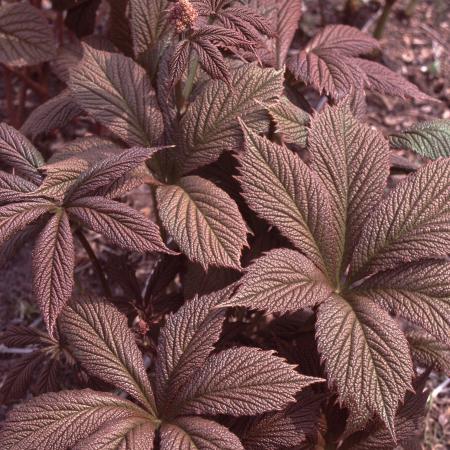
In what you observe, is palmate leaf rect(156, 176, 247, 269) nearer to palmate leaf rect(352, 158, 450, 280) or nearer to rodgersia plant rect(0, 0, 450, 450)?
rodgersia plant rect(0, 0, 450, 450)

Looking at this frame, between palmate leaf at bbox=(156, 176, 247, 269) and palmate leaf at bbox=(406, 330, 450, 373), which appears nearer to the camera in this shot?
palmate leaf at bbox=(156, 176, 247, 269)

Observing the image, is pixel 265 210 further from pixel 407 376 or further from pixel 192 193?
pixel 407 376

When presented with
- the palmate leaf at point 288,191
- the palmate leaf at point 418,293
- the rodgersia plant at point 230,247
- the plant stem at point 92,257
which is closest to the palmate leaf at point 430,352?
the rodgersia plant at point 230,247

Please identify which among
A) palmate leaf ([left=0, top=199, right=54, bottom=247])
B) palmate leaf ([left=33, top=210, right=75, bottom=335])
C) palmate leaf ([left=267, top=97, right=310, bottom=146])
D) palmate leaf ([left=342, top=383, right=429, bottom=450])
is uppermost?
palmate leaf ([left=267, top=97, right=310, bottom=146])

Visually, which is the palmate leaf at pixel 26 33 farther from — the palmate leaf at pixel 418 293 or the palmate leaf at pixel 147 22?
the palmate leaf at pixel 418 293

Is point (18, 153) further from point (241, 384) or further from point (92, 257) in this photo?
point (241, 384)

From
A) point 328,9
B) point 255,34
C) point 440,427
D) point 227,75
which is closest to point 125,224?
point 227,75

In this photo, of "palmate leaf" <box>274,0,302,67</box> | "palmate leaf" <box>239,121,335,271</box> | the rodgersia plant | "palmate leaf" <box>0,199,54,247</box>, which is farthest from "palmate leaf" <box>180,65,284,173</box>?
"palmate leaf" <box>0,199,54,247</box>
